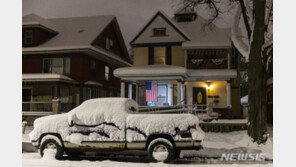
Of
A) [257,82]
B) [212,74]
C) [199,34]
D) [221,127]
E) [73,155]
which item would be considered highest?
[199,34]

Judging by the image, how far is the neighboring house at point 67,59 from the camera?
46.6ft

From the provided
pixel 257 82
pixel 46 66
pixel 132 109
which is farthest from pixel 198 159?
pixel 46 66

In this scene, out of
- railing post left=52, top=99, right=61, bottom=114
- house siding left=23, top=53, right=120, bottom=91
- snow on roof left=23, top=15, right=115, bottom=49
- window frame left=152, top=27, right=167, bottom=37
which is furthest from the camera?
window frame left=152, top=27, right=167, bottom=37

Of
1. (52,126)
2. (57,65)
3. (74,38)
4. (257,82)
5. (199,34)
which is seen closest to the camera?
(52,126)

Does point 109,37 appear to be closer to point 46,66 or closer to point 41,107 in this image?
point 46,66

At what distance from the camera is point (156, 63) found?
18953 millimetres

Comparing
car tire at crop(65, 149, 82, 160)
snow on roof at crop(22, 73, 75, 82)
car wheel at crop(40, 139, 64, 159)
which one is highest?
snow on roof at crop(22, 73, 75, 82)

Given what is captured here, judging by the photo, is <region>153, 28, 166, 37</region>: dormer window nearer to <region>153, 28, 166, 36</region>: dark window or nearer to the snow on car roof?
<region>153, 28, 166, 36</region>: dark window

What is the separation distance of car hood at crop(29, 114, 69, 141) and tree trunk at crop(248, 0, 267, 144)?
220 inches

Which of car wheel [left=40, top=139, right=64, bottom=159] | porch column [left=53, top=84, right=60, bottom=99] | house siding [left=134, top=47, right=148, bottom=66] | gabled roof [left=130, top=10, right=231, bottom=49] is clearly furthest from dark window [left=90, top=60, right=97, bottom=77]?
car wheel [left=40, top=139, right=64, bottom=159]

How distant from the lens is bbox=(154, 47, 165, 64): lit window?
61.9ft

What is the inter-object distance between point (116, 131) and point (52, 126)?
5.98 feet

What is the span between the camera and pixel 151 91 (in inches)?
609

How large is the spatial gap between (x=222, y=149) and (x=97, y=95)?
5787 millimetres
